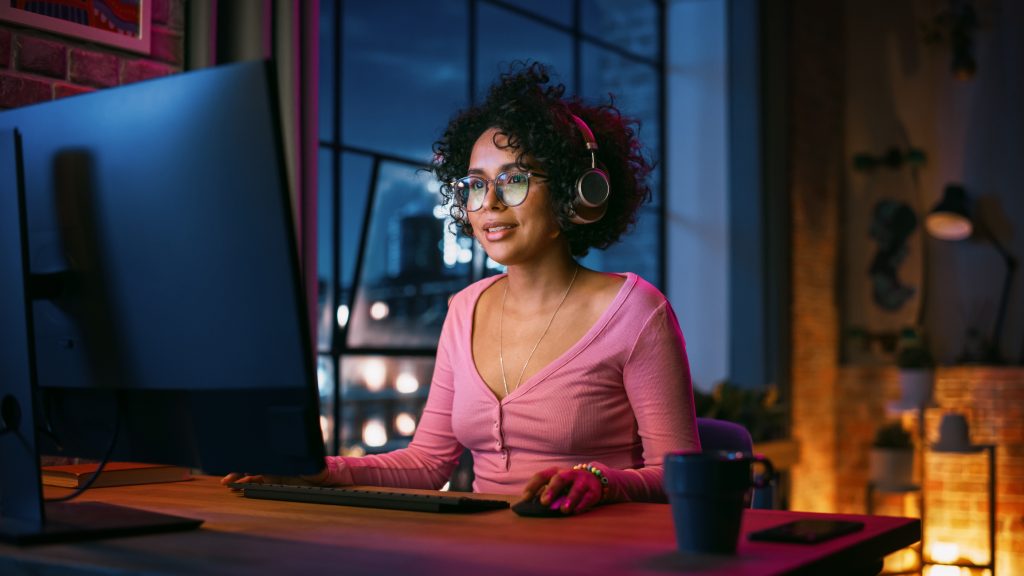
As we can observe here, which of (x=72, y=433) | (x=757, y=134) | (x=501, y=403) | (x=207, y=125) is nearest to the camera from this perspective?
(x=207, y=125)

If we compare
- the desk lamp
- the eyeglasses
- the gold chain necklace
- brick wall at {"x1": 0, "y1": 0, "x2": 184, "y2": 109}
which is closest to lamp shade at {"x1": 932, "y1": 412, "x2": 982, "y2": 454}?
the desk lamp

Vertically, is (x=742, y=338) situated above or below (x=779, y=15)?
below

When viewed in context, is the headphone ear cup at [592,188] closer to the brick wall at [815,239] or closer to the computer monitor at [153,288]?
the computer monitor at [153,288]

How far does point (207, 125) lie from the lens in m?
1.09

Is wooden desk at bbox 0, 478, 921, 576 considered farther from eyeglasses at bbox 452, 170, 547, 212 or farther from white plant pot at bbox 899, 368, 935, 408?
white plant pot at bbox 899, 368, 935, 408

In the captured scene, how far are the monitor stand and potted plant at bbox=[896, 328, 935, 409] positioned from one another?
5.38m

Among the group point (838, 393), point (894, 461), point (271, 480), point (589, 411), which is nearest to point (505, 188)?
point (589, 411)

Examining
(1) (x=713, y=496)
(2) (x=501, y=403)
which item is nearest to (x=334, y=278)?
(2) (x=501, y=403)

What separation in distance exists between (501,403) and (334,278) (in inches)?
102

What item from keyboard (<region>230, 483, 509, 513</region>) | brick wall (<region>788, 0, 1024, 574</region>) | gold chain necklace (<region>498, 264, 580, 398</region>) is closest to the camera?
keyboard (<region>230, 483, 509, 513</region>)

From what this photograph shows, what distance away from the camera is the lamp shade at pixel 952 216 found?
6285 mm

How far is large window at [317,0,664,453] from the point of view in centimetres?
429

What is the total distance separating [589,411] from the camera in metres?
1.82

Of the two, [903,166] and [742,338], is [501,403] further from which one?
[903,166]
